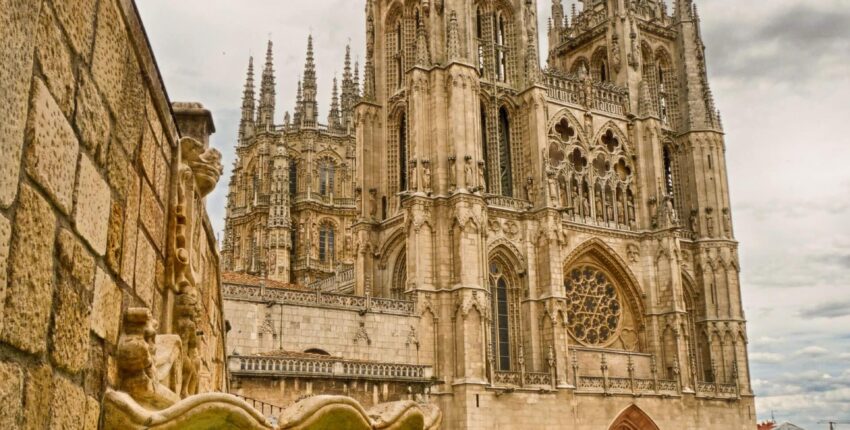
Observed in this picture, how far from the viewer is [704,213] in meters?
32.8

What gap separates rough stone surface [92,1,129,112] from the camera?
3.01 metres

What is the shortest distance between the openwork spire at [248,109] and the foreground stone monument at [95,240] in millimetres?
43322

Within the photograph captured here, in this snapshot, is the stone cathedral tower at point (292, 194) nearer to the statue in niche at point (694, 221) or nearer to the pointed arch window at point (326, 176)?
the pointed arch window at point (326, 176)

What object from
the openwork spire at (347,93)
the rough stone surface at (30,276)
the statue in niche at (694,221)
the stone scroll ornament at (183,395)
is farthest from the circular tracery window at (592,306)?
the rough stone surface at (30,276)

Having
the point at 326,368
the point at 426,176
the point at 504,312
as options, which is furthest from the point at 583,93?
the point at 326,368

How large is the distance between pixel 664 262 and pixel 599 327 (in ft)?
10.8

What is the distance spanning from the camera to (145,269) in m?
4.13

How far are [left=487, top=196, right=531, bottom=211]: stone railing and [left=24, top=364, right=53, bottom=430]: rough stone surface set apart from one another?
24.6 m

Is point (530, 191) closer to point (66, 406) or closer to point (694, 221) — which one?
point (694, 221)

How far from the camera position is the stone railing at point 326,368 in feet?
65.0

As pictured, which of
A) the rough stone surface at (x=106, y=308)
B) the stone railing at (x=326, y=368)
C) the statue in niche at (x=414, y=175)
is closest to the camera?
the rough stone surface at (x=106, y=308)

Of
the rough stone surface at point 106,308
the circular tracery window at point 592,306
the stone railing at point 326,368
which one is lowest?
the rough stone surface at point 106,308

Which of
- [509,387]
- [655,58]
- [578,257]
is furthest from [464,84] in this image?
[655,58]

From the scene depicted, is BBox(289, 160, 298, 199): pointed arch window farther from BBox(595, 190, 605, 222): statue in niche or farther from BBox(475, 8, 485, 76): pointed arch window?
BBox(595, 190, 605, 222): statue in niche
